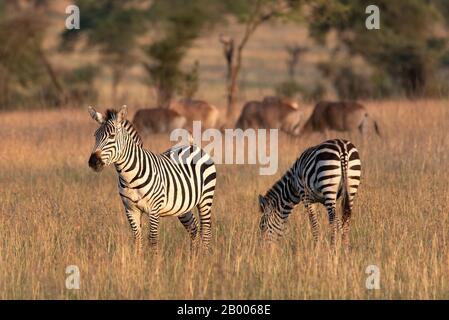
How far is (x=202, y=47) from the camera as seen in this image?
29.5 m

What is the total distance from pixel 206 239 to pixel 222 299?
5.83ft

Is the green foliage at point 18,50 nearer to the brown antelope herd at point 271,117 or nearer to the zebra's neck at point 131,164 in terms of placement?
the brown antelope herd at point 271,117

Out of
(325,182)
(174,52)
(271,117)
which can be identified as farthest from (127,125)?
(174,52)

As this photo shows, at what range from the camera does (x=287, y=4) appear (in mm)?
24281

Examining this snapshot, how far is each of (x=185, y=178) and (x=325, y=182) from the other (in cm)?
121

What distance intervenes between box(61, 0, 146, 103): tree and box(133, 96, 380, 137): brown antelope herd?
1713 centimetres

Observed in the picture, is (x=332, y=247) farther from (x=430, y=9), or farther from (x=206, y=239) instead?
(x=430, y=9)

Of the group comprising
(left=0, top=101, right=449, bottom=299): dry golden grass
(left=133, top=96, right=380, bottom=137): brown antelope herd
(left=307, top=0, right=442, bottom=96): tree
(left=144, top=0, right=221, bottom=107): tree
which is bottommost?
(left=0, top=101, right=449, bottom=299): dry golden grass

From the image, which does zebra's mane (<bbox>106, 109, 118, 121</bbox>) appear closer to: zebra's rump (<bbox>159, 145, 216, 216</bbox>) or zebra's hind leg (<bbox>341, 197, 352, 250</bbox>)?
zebra's rump (<bbox>159, 145, 216, 216</bbox>)

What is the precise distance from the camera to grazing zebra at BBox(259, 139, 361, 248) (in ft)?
25.5

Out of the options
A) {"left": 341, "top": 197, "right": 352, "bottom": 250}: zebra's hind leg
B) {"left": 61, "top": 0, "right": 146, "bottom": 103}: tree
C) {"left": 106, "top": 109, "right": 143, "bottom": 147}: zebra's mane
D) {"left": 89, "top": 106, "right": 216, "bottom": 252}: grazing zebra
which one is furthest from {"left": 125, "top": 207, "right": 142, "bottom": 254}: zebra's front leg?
{"left": 61, "top": 0, "right": 146, "bottom": 103}: tree

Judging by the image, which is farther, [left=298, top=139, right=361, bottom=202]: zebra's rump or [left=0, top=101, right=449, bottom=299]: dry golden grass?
[left=298, top=139, right=361, bottom=202]: zebra's rump

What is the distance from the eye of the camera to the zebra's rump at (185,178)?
24.3 ft

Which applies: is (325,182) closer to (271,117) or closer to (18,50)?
(271,117)
